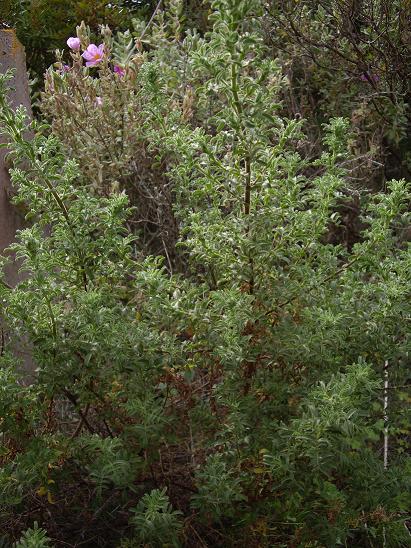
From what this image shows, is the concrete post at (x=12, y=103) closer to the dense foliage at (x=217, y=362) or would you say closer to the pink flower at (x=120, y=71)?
the pink flower at (x=120, y=71)

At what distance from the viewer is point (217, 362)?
2543 millimetres

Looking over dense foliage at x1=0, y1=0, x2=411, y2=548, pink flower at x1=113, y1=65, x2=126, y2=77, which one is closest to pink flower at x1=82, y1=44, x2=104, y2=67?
pink flower at x1=113, y1=65, x2=126, y2=77

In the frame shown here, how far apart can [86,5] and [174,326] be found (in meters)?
3.44

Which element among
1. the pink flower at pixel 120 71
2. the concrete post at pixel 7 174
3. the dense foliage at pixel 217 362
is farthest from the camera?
the pink flower at pixel 120 71

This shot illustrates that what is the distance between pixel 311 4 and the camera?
522 cm

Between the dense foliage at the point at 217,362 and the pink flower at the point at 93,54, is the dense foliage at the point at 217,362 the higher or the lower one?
the lower one

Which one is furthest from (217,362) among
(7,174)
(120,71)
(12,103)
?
Result: (120,71)

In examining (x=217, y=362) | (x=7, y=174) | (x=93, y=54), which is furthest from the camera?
(x=93, y=54)

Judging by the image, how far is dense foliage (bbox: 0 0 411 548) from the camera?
2332 mm

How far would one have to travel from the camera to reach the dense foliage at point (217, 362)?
233 centimetres

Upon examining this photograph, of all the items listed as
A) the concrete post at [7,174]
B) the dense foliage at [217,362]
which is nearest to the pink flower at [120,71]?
the concrete post at [7,174]

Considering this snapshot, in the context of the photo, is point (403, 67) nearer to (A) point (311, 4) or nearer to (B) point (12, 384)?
(A) point (311, 4)

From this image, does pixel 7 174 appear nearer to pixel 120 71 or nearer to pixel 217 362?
pixel 120 71

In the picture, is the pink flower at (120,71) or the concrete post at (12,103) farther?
the pink flower at (120,71)
